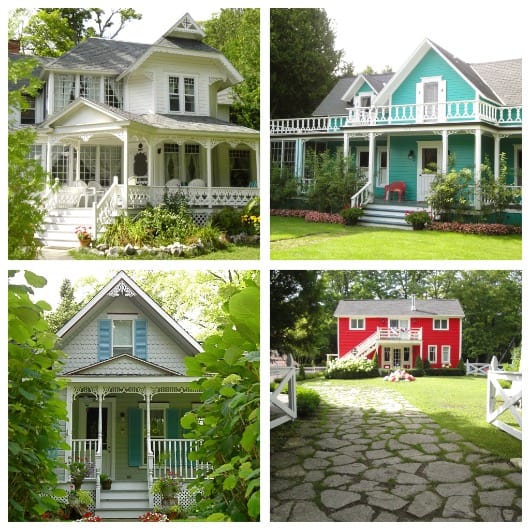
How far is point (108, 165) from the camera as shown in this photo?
401cm

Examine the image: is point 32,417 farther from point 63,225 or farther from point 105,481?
point 63,225

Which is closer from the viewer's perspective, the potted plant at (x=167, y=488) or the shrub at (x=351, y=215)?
the potted plant at (x=167, y=488)

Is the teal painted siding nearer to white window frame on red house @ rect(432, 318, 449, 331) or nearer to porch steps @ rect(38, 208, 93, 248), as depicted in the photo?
white window frame on red house @ rect(432, 318, 449, 331)

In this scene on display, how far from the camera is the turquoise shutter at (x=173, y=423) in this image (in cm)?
341

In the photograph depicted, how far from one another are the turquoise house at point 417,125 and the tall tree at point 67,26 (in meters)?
0.95

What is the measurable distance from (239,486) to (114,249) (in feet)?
4.43

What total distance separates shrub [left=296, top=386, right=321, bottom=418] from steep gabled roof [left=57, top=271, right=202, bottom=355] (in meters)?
0.53

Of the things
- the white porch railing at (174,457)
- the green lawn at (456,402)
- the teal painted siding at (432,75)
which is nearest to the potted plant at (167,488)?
the white porch railing at (174,457)

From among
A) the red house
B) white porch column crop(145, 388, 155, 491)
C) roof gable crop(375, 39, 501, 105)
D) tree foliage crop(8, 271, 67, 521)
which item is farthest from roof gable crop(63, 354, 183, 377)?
roof gable crop(375, 39, 501, 105)

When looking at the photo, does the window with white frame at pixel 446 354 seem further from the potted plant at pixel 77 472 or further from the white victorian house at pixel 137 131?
the potted plant at pixel 77 472

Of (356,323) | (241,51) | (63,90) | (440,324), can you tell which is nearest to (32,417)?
(356,323)

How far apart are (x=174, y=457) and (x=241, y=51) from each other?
214 cm

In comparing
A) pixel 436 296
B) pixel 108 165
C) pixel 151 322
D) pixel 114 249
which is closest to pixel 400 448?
pixel 436 296

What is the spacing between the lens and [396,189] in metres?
4.00
